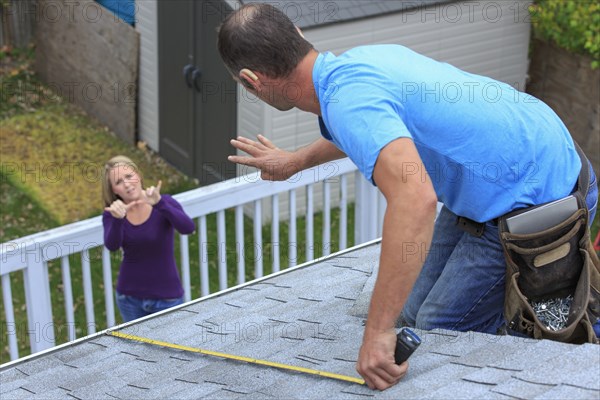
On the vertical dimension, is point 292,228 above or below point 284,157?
below

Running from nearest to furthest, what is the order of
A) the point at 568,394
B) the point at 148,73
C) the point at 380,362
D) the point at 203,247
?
the point at 568,394
the point at 380,362
the point at 203,247
the point at 148,73

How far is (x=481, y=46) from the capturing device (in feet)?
37.8

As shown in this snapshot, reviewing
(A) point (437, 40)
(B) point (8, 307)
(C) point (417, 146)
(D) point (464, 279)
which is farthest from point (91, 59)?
(C) point (417, 146)

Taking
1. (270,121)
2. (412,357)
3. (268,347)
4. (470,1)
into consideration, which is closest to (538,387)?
(412,357)

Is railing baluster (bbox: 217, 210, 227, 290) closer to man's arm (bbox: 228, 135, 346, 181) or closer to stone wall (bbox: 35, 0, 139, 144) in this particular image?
man's arm (bbox: 228, 135, 346, 181)

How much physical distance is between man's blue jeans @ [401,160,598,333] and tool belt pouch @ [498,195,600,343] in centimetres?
10

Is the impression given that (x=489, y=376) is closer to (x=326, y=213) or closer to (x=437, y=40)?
(x=326, y=213)

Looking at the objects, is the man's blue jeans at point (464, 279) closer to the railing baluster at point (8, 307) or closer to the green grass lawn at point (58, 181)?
the railing baluster at point (8, 307)

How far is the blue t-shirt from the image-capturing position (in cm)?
358

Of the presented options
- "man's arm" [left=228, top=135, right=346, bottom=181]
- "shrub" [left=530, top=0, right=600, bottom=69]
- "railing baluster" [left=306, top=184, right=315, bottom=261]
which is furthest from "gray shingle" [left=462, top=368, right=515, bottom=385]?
"shrub" [left=530, top=0, right=600, bottom=69]

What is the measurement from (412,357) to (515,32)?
8.30m

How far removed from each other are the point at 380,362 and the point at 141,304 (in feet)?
11.1

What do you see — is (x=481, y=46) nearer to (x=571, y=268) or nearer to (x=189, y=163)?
(x=189, y=163)

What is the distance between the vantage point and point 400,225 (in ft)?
11.4
